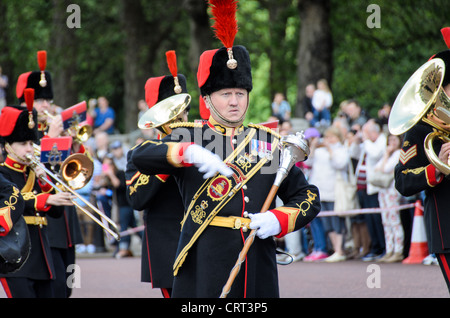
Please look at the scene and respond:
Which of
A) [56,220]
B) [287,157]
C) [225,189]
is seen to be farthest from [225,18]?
[56,220]

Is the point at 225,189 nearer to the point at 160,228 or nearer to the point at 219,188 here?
the point at 219,188

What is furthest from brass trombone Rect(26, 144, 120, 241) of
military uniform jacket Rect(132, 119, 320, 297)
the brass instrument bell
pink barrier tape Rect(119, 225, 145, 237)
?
pink barrier tape Rect(119, 225, 145, 237)

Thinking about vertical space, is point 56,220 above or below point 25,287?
above

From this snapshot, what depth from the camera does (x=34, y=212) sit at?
286 inches

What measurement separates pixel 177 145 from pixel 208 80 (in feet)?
1.68

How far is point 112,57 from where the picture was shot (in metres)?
28.3

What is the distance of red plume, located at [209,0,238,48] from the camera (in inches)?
195

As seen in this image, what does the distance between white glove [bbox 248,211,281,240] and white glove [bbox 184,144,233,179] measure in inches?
11.1

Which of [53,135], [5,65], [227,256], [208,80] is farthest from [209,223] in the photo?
[5,65]

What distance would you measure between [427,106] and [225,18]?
1.46 m

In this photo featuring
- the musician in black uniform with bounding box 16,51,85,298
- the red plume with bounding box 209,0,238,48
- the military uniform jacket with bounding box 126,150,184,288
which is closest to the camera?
the red plume with bounding box 209,0,238,48

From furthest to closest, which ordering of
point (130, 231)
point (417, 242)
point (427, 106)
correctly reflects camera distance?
1. point (130, 231)
2. point (417, 242)
3. point (427, 106)

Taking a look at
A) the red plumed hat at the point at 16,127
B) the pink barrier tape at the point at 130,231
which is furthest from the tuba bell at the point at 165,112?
the pink barrier tape at the point at 130,231

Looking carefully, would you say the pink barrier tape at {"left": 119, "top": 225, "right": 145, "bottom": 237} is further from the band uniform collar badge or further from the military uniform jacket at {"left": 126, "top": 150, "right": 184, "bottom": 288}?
the band uniform collar badge
